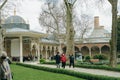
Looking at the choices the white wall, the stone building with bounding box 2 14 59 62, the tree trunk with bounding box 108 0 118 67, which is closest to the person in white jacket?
the tree trunk with bounding box 108 0 118 67

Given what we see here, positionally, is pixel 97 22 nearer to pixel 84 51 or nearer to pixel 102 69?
pixel 84 51

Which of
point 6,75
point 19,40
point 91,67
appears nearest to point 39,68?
point 91,67

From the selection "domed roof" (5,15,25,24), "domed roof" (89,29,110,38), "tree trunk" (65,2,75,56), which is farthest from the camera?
"domed roof" (89,29,110,38)

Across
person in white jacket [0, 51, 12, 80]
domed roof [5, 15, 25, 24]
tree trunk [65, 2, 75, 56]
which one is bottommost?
person in white jacket [0, 51, 12, 80]

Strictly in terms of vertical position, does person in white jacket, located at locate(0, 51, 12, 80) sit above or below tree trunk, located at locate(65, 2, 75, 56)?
below

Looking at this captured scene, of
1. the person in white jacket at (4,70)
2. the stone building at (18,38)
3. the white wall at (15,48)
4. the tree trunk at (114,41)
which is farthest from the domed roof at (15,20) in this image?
the person in white jacket at (4,70)

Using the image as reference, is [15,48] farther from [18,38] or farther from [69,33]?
[69,33]

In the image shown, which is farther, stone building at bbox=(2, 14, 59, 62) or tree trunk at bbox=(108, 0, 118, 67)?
stone building at bbox=(2, 14, 59, 62)

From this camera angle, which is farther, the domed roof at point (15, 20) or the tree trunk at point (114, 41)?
the domed roof at point (15, 20)

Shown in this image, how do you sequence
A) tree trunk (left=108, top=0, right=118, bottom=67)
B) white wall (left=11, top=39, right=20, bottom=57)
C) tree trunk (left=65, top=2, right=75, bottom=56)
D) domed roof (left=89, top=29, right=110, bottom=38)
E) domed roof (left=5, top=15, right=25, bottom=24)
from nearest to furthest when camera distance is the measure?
tree trunk (left=108, top=0, right=118, bottom=67) < tree trunk (left=65, top=2, right=75, bottom=56) < white wall (left=11, top=39, right=20, bottom=57) < domed roof (left=5, top=15, right=25, bottom=24) < domed roof (left=89, top=29, right=110, bottom=38)

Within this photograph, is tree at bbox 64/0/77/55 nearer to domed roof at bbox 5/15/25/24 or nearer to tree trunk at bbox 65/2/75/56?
tree trunk at bbox 65/2/75/56

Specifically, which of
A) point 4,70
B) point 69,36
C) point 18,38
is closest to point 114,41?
point 69,36

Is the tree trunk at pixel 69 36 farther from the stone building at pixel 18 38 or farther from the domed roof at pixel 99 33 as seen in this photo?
the domed roof at pixel 99 33

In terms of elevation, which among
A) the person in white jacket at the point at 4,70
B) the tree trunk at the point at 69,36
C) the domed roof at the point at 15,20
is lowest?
the person in white jacket at the point at 4,70
